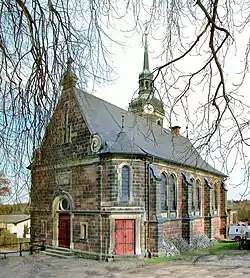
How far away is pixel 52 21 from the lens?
3.89 m

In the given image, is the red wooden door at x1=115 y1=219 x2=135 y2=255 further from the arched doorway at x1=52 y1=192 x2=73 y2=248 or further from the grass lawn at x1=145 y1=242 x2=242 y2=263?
the arched doorway at x1=52 y1=192 x2=73 y2=248

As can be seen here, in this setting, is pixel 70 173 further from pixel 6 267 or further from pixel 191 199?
pixel 191 199

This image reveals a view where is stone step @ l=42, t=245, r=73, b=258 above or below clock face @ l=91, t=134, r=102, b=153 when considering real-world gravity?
below

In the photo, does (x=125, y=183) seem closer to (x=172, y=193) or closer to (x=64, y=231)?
A: (x=64, y=231)

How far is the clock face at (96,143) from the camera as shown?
21703 millimetres

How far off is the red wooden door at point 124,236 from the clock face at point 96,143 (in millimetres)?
4267

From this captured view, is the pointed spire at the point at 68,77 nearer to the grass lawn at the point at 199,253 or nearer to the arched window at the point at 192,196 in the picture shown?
the grass lawn at the point at 199,253

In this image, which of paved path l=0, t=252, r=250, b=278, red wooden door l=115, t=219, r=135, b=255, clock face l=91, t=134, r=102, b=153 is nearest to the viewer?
paved path l=0, t=252, r=250, b=278

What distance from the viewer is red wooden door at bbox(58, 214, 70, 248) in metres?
23.2

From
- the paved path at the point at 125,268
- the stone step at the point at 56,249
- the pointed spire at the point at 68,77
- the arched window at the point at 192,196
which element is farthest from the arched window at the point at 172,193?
the pointed spire at the point at 68,77

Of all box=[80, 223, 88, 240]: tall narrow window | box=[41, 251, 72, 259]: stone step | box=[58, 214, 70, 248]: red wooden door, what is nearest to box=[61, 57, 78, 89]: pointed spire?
box=[80, 223, 88, 240]: tall narrow window

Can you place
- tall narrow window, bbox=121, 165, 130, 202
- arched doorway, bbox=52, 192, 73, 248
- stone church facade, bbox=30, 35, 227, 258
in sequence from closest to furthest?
1. stone church facade, bbox=30, 35, 227, 258
2. tall narrow window, bbox=121, 165, 130, 202
3. arched doorway, bbox=52, 192, 73, 248

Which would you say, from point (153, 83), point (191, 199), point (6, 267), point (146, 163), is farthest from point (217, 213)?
point (153, 83)

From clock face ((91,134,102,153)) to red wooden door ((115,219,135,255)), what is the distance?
14.0 feet
